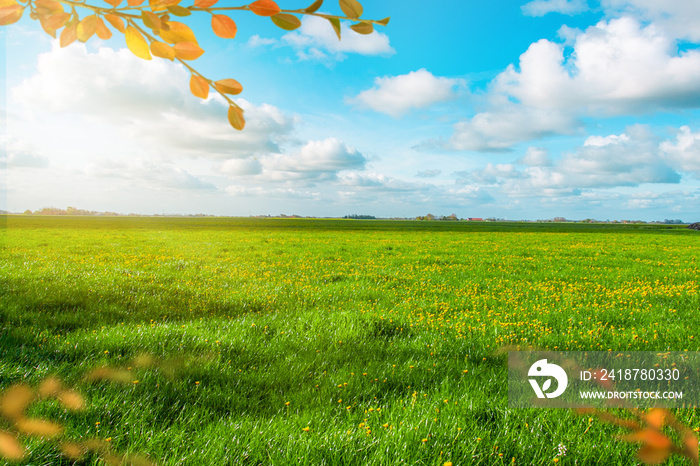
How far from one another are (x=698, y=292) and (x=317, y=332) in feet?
34.7

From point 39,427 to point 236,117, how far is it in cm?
367

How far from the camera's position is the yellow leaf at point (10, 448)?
9.27 feet

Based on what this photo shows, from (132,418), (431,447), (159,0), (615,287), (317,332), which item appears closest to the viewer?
(159,0)

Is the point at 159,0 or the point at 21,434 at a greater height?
the point at 159,0

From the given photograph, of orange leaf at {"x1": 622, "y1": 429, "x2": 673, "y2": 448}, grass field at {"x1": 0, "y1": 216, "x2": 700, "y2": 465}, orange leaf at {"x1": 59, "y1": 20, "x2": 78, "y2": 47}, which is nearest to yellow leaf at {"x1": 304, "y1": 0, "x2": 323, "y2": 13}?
orange leaf at {"x1": 59, "y1": 20, "x2": 78, "y2": 47}

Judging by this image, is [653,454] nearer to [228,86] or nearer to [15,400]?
[228,86]

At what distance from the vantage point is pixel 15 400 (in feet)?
11.8

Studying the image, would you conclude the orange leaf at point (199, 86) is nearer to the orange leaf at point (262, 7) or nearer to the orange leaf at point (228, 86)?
the orange leaf at point (228, 86)

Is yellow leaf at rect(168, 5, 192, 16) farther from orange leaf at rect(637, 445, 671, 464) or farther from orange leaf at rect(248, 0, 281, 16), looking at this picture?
orange leaf at rect(637, 445, 671, 464)

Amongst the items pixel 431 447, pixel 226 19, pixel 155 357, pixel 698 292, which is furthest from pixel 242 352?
pixel 698 292

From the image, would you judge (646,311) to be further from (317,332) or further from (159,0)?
(159,0)

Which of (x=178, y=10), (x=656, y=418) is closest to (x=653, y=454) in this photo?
(x=656, y=418)

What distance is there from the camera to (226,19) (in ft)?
3.43

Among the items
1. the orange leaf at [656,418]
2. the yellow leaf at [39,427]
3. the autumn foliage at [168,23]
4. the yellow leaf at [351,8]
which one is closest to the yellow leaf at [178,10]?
the autumn foliage at [168,23]
